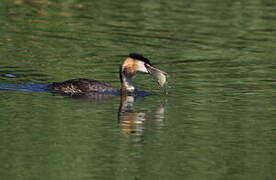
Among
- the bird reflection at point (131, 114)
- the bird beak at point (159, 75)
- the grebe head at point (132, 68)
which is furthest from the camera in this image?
the grebe head at point (132, 68)

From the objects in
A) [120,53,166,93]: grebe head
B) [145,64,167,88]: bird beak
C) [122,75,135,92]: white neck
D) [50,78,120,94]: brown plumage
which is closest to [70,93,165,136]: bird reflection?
[50,78,120,94]: brown plumage

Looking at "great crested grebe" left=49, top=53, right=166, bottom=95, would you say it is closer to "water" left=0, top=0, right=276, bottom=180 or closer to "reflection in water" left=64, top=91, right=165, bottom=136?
"reflection in water" left=64, top=91, right=165, bottom=136

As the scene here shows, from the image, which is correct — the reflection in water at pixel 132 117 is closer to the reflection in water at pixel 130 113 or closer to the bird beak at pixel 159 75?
the reflection in water at pixel 130 113

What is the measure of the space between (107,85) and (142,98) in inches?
33.3

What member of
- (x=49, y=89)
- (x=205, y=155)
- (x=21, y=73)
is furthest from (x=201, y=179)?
(x=21, y=73)

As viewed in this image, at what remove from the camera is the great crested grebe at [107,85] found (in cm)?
2019

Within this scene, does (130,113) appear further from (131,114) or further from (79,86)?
(79,86)

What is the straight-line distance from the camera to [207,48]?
26922 mm

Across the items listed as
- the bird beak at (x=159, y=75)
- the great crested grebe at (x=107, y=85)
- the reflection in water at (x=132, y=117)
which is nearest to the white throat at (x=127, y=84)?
the great crested grebe at (x=107, y=85)

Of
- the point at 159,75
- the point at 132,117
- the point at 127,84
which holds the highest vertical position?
the point at 159,75

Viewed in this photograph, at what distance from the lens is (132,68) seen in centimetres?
2081

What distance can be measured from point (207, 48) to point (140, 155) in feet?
41.9

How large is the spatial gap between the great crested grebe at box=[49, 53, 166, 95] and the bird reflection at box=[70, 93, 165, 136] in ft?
0.48

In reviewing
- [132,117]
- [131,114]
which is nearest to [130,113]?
→ [131,114]
